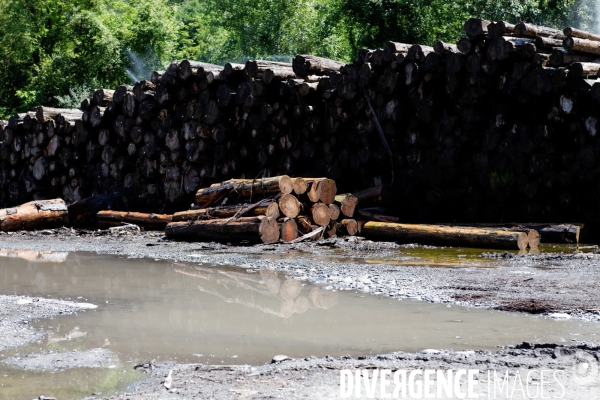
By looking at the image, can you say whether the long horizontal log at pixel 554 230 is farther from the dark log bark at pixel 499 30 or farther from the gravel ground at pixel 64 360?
the gravel ground at pixel 64 360

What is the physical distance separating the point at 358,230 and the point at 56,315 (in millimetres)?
7806

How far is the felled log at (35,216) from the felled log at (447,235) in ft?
25.6

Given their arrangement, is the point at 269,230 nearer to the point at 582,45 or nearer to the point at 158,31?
the point at 582,45

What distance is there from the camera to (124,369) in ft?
15.8

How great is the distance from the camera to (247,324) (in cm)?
623

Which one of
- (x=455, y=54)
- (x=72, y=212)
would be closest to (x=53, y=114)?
(x=72, y=212)

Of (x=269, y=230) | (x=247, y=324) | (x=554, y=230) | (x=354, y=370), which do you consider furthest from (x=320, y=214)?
(x=354, y=370)

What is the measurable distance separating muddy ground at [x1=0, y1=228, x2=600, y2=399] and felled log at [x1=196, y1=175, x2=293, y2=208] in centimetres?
111

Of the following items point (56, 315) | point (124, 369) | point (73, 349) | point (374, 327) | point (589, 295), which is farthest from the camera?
point (589, 295)

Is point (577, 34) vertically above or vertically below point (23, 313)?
above

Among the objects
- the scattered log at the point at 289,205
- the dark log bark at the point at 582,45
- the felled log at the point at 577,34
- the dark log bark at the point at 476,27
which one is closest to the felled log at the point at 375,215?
the scattered log at the point at 289,205

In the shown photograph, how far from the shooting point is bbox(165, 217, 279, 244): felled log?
12.7 metres

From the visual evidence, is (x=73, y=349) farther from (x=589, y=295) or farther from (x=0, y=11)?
(x=0, y=11)

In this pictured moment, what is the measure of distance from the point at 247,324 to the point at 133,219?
10977mm
